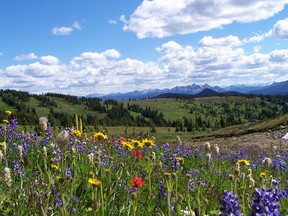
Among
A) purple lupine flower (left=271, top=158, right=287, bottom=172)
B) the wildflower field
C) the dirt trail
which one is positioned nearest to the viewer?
the wildflower field

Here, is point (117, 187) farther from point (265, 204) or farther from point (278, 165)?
point (278, 165)

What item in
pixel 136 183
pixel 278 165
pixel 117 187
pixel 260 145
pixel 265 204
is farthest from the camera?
pixel 260 145

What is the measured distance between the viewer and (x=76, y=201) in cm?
478

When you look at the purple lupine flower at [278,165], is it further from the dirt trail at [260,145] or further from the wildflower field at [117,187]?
the dirt trail at [260,145]

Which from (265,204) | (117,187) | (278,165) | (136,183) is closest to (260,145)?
(278,165)

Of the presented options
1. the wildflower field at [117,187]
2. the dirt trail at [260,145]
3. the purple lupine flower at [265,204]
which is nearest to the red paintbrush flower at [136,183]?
the wildflower field at [117,187]

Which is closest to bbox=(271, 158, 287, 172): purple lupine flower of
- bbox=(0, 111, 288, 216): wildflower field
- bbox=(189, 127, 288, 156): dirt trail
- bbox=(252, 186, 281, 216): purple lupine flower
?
bbox=(0, 111, 288, 216): wildflower field

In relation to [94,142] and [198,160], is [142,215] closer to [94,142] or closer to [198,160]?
[94,142]

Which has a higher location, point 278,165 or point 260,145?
point 278,165

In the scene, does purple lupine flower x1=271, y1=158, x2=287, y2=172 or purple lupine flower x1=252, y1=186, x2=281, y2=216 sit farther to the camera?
purple lupine flower x1=271, y1=158, x2=287, y2=172

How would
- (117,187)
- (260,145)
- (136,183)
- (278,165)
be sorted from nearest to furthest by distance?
1. (136,183)
2. (117,187)
3. (278,165)
4. (260,145)

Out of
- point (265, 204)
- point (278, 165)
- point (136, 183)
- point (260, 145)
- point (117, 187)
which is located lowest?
point (260, 145)

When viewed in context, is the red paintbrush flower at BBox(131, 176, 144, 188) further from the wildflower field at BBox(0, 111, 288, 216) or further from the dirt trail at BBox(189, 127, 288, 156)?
the dirt trail at BBox(189, 127, 288, 156)

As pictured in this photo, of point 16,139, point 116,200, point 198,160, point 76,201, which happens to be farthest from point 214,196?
point 16,139
